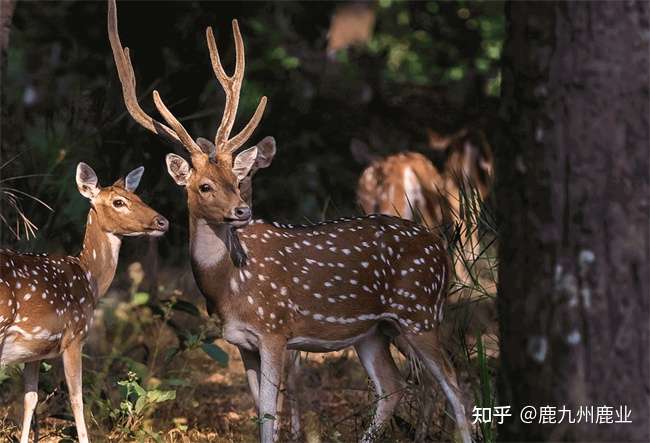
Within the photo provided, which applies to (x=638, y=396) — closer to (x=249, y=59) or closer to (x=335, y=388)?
(x=335, y=388)

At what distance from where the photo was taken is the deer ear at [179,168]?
639cm

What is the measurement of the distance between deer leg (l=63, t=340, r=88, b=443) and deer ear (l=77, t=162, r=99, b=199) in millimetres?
924

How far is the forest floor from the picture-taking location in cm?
650

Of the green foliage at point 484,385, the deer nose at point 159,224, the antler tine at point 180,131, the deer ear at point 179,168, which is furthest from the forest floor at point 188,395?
the antler tine at point 180,131

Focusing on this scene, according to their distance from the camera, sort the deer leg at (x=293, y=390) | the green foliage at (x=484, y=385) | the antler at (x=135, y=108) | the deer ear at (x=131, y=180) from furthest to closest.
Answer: the deer ear at (x=131, y=180) < the deer leg at (x=293, y=390) < the antler at (x=135, y=108) < the green foliage at (x=484, y=385)

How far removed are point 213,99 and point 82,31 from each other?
159 centimetres

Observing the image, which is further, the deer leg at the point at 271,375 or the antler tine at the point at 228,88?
the antler tine at the point at 228,88

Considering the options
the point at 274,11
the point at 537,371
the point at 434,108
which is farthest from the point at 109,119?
the point at 434,108

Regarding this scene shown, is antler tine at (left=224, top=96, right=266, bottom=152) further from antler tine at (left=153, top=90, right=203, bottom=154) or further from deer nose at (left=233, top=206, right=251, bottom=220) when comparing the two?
deer nose at (left=233, top=206, right=251, bottom=220)

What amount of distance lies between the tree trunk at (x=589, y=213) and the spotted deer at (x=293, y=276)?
2453mm

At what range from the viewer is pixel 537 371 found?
3.87 metres

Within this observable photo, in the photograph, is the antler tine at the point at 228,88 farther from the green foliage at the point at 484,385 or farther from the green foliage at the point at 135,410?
the green foliage at the point at 484,385

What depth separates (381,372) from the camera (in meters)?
6.88

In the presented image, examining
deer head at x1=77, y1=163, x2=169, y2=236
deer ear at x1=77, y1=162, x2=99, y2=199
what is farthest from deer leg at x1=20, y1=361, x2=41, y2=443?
deer ear at x1=77, y1=162, x2=99, y2=199
